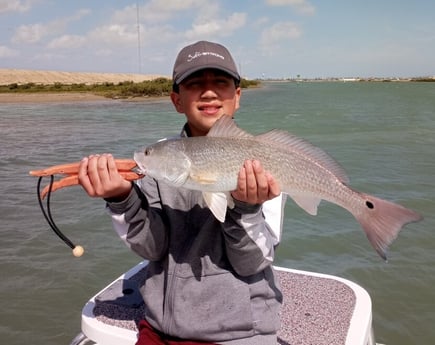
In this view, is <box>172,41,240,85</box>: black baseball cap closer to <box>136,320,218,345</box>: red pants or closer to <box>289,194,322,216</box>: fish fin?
<box>289,194,322,216</box>: fish fin

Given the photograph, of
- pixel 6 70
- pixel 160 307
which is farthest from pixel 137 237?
pixel 6 70

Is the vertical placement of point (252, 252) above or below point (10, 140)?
above

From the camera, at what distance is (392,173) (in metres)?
11.5

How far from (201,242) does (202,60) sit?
3.64 feet

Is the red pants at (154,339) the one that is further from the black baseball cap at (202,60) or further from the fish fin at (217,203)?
the black baseball cap at (202,60)

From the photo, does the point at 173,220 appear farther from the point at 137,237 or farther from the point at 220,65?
the point at 220,65

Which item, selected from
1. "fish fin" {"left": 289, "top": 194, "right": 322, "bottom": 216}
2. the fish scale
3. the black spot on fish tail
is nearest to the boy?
the fish scale

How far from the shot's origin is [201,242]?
2598 mm

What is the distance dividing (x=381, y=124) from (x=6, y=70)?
78.6 m

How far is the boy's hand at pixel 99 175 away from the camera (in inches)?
89.7

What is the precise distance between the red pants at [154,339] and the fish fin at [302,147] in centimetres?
120

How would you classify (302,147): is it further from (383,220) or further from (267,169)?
(383,220)

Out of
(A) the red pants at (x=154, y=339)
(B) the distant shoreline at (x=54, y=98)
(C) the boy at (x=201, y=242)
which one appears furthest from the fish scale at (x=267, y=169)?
(B) the distant shoreline at (x=54, y=98)

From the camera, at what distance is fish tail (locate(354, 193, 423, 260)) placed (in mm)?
2301
